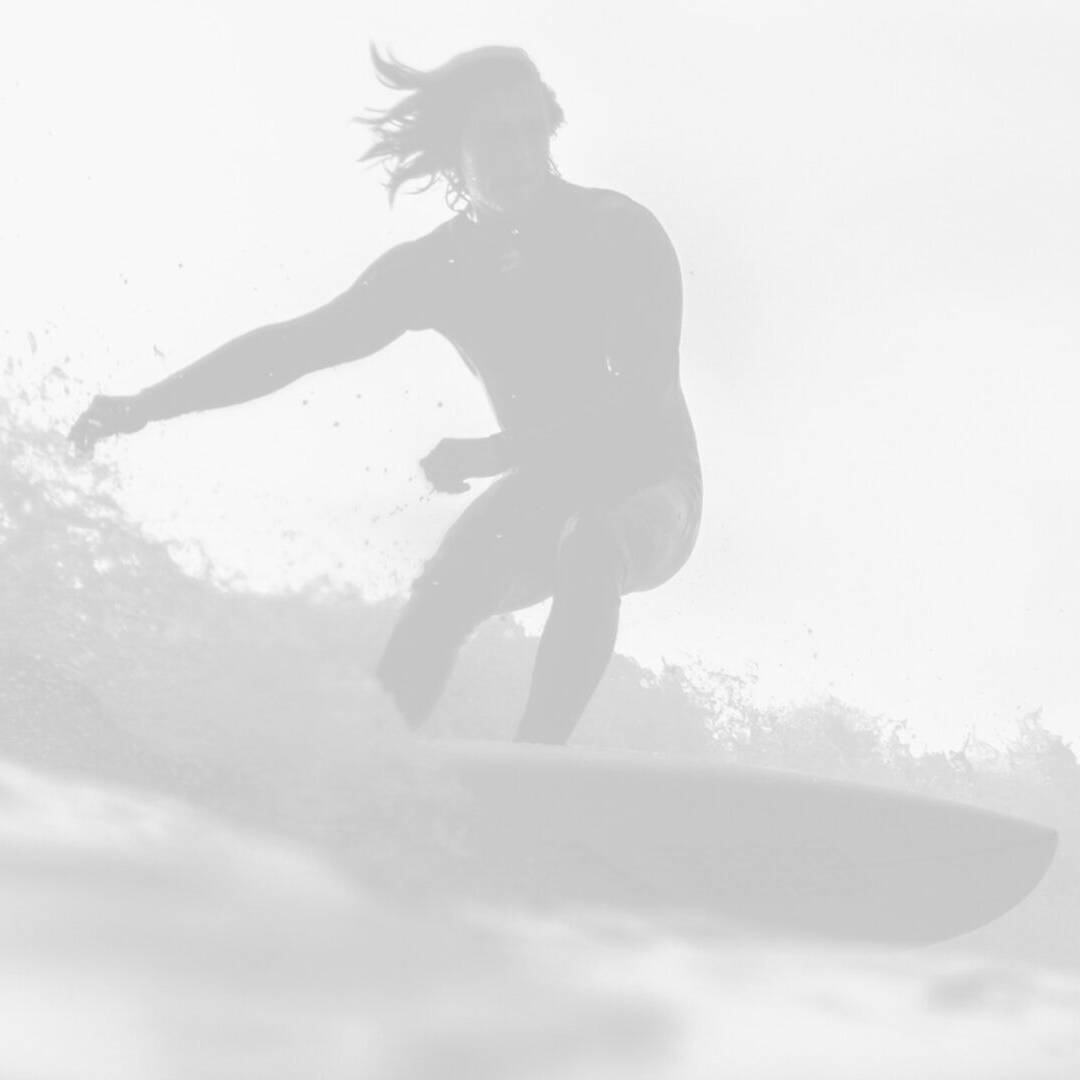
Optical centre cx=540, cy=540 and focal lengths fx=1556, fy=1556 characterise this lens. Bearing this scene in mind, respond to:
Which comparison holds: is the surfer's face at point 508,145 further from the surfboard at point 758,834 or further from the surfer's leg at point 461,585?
the surfboard at point 758,834

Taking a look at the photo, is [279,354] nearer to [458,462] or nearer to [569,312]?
[569,312]

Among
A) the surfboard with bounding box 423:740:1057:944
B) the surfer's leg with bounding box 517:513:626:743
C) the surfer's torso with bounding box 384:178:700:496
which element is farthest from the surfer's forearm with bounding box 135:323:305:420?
the surfboard with bounding box 423:740:1057:944

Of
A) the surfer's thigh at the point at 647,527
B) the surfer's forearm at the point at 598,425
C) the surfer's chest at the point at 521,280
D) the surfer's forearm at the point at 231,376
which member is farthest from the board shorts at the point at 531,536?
the surfer's forearm at the point at 231,376

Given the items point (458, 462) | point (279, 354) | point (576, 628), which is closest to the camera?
point (458, 462)

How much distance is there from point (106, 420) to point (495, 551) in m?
0.84

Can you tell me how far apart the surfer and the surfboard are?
340mm

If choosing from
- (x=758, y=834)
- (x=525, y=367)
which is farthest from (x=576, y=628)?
(x=525, y=367)

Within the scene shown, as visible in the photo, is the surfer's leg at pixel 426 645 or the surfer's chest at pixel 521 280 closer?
the surfer's leg at pixel 426 645

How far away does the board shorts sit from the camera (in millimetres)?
3234

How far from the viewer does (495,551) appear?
10.7 feet

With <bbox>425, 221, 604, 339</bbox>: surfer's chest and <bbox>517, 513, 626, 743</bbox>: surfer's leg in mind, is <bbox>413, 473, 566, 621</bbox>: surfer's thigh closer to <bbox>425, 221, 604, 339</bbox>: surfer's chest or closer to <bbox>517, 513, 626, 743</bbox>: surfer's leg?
<bbox>517, 513, 626, 743</bbox>: surfer's leg

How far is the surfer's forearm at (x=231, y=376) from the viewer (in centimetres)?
325

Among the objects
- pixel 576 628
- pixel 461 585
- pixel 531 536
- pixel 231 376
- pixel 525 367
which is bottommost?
pixel 576 628

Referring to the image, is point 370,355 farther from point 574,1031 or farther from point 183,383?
point 574,1031
